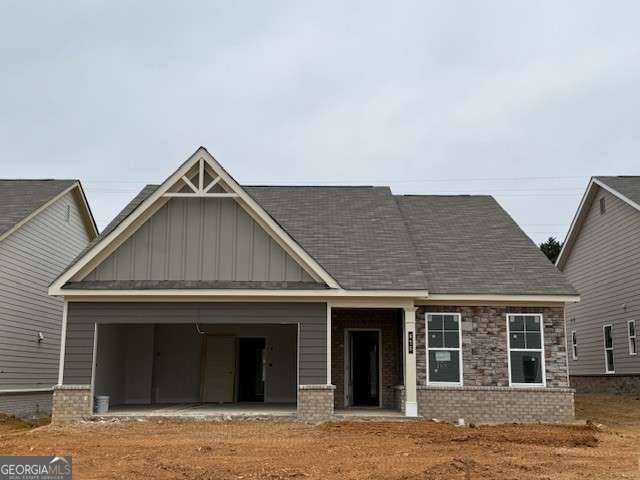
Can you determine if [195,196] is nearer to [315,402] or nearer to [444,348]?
[315,402]

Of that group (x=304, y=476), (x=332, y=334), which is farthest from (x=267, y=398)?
(x=304, y=476)

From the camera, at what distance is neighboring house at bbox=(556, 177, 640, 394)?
22438 mm

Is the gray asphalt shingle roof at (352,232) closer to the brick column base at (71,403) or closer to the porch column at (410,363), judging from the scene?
the porch column at (410,363)

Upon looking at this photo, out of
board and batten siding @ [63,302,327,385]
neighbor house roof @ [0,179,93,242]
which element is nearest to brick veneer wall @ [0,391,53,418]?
neighbor house roof @ [0,179,93,242]

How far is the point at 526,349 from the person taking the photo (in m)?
17.2

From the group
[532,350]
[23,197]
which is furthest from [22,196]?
[532,350]

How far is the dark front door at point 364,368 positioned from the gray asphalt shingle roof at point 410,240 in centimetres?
233

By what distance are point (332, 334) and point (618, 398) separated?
33.4 ft

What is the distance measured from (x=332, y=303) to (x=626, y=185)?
12.3 metres

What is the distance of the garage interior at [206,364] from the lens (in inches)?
796

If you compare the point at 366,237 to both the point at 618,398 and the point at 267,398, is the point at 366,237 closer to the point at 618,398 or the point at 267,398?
the point at 267,398

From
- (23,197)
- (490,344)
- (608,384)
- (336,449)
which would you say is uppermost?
(23,197)

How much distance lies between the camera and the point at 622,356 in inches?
909
